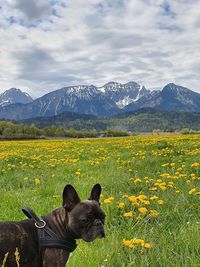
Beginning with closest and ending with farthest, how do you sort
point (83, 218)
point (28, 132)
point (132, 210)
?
point (83, 218), point (132, 210), point (28, 132)

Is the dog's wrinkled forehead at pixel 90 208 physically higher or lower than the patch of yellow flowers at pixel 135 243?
higher

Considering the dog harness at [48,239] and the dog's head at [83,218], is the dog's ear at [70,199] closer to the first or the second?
the dog's head at [83,218]

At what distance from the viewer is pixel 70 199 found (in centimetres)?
437

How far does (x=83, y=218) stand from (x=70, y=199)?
27 centimetres

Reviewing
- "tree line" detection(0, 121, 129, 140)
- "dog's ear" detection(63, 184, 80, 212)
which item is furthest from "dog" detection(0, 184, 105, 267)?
"tree line" detection(0, 121, 129, 140)

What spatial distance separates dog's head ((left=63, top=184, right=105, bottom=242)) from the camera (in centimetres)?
427

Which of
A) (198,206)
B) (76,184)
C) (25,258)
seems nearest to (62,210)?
(25,258)

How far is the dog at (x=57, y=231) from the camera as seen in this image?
165 inches

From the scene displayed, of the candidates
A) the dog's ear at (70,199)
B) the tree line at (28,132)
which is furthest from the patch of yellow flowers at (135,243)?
the tree line at (28,132)

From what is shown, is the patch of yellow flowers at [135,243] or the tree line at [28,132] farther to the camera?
the tree line at [28,132]

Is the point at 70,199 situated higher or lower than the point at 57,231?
higher

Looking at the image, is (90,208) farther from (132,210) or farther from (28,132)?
(28,132)

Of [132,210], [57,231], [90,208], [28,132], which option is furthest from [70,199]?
[28,132]

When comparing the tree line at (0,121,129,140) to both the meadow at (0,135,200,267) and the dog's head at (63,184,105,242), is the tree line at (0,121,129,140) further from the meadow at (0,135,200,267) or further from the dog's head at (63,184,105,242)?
the dog's head at (63,184,105,242)
